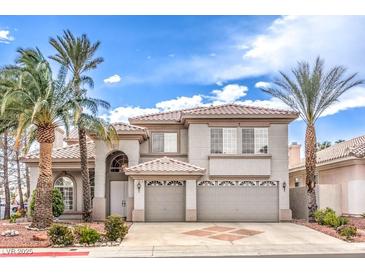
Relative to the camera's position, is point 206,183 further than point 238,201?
Yes

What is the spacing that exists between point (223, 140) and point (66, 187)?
9.74 metres

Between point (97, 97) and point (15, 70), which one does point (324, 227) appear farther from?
point (15, 70)

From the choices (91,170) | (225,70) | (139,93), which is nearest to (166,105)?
(139,93)

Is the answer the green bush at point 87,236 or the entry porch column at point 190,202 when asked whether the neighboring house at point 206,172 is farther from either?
the green bush at point 87,236

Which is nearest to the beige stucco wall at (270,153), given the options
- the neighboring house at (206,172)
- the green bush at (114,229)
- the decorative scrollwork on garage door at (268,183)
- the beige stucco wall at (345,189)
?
the neighboring house at (206,172)

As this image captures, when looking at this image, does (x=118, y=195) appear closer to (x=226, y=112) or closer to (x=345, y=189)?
(x=226, y=112)

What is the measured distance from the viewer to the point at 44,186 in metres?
19.1

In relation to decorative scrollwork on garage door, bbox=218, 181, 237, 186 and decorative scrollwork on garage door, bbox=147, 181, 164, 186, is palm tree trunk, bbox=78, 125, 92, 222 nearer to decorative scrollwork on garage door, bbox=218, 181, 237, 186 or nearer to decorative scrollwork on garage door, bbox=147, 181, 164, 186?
decorative scrollwork on garage door, bbox=147, 181, 164, 186

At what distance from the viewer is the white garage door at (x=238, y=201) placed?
939 inches

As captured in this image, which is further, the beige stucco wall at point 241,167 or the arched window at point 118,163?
the arched window at point 118,163

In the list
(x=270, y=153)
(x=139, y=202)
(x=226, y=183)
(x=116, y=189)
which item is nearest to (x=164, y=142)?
(x=116, y=189)

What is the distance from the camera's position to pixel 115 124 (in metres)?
25.0

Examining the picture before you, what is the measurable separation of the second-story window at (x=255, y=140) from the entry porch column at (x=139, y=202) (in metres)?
6.01
